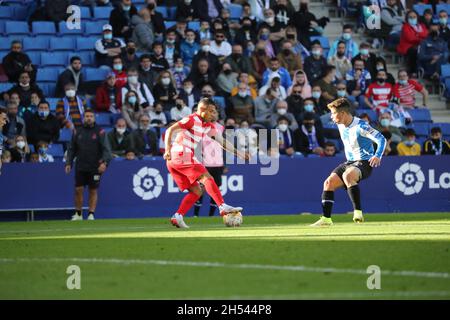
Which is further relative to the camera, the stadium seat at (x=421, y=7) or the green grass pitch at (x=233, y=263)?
the stadium seat at (x=421, y=7)

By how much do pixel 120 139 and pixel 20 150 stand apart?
231 cm

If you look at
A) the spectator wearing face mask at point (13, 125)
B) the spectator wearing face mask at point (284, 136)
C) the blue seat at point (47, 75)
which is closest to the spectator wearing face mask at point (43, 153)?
the spectator wearing face mask at point (13, 125)

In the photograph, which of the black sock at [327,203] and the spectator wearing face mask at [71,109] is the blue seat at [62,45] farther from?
the black sock at [327,203]

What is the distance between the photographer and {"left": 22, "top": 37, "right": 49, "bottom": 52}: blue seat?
25.3 metres

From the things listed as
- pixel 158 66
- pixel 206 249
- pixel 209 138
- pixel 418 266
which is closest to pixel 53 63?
pixel 158 66

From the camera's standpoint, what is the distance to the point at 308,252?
11.0 meters

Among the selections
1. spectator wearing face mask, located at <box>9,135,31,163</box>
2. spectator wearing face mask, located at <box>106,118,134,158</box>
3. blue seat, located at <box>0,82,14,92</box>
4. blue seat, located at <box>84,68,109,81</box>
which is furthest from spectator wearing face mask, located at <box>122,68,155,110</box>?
spectator wearing face mask, located at <box>9,135,31,163</box>

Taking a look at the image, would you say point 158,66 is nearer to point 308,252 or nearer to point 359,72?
point 359,72

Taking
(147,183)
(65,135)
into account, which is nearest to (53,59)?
(65,135)

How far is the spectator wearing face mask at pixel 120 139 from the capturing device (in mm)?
23016

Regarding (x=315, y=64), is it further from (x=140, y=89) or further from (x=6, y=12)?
(x=6, y=12)

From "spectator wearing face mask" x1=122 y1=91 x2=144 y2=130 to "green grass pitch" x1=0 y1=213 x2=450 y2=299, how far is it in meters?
8.72

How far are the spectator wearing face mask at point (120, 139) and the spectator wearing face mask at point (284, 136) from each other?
11.9 ft

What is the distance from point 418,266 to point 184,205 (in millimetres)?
7690
